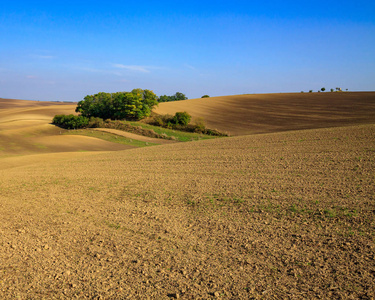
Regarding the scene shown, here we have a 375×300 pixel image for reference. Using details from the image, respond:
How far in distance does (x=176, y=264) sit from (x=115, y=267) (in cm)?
131

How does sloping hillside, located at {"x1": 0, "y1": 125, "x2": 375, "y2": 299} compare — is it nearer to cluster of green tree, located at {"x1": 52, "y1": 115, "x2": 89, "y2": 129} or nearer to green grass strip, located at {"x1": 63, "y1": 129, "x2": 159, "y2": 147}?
green grass strip, located at {"x1": 63, "y1": 129, "x2": 159, "y2": 147}

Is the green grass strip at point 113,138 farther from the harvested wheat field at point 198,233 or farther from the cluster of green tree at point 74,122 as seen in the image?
the harvested wheat field at point 198,233

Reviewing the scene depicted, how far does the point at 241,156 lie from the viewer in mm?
19938

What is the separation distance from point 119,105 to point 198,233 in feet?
180

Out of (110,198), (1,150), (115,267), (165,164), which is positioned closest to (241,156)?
(165,164)

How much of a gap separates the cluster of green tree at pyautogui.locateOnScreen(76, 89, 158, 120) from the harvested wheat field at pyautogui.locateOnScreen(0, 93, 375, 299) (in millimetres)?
44373

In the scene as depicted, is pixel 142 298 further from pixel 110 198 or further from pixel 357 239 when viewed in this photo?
pixel 110 198

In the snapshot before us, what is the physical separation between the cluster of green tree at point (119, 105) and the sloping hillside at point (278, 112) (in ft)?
19.3

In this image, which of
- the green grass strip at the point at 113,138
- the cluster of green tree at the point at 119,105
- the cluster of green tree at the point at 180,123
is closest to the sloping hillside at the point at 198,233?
the green grass strip at the point at 113,138

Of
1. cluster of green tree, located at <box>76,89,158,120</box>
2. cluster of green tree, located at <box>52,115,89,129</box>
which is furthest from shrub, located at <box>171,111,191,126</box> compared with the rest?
cluster of green tree, located at <box>52,115,89,129</box>

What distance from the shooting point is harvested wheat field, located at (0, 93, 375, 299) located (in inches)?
245

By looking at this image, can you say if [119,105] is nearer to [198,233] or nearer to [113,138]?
[113,138]

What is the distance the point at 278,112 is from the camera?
72062 mm

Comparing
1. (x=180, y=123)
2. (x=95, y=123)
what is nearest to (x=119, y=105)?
(x=95, y=123)
